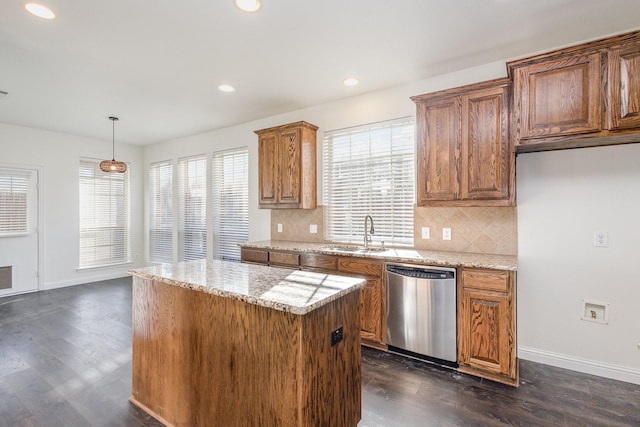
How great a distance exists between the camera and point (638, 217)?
8.03ft

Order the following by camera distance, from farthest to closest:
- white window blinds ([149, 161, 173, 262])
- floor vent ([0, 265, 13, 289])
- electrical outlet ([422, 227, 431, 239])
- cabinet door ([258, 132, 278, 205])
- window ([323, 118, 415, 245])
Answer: white window blinds ([149, 161, 173, 262])
floor vent ([0, 265, 13, 289])
cabinet door ([258, 132, 278, 205])
window ([323, 118, 415, 245])
electrical outlet ([422, 227, 431, 239])

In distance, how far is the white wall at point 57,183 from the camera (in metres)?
5.07

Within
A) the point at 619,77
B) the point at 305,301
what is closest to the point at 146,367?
the point at 305,301

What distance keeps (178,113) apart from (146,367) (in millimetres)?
3528

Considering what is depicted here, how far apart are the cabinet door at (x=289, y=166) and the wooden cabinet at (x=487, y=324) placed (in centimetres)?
216

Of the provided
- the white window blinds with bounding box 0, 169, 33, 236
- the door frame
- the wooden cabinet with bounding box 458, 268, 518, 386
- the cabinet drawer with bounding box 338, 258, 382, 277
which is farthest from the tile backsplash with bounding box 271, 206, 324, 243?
the white window blinds with bounding box 0, 169, 33, 236

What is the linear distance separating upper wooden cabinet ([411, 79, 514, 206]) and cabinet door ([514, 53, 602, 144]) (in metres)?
0.18

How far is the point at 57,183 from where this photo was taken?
18.0 feet

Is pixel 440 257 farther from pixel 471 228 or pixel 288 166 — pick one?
pixel 288 166

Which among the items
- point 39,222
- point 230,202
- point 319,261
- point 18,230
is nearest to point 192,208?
point 230,202

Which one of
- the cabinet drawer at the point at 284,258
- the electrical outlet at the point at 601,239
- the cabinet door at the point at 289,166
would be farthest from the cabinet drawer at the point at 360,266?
the electrical outlet at the point at 601,239

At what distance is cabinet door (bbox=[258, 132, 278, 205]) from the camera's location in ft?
13.4

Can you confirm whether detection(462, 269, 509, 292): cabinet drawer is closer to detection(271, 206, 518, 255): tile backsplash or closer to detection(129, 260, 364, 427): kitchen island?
detection(271, 206, 518, 255): tile backsplash

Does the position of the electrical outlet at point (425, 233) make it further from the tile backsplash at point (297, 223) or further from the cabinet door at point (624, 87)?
the cabinet door at point (624, 87)
